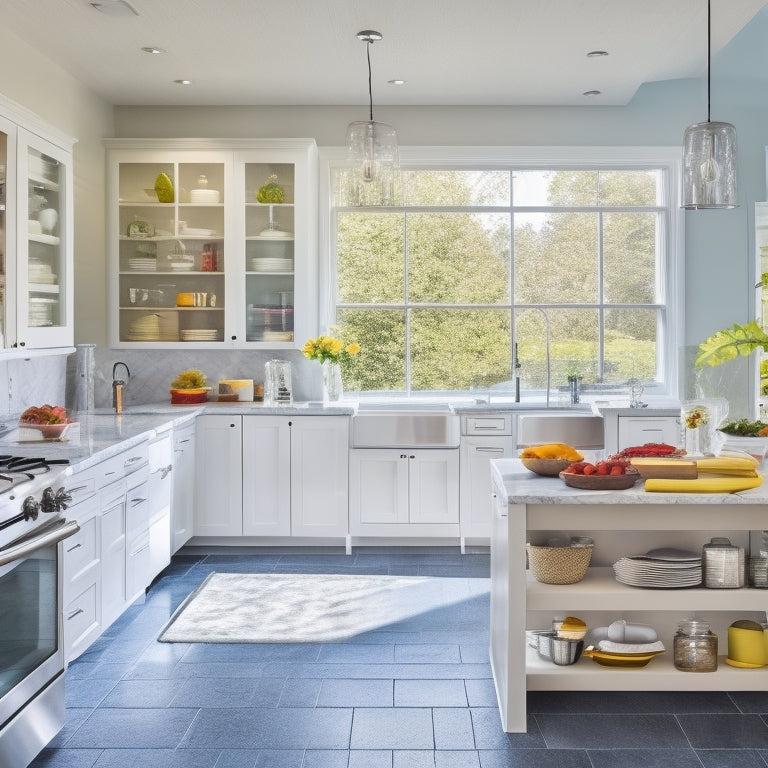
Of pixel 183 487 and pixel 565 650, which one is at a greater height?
pixel 183 487

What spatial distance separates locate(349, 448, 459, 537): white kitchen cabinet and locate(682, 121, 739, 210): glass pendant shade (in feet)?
8.65

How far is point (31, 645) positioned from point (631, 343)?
4.70 metres

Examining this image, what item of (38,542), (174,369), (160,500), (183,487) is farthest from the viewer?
(174,369)

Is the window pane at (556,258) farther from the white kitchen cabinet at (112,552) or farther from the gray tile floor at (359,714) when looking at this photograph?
the white kitchen cabinet at (112,552)

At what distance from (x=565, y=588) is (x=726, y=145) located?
174cm

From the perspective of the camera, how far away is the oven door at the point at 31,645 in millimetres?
2584

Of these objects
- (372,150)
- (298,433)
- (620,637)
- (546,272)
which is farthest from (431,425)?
(620,637)

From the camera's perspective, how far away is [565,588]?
3.16 meters

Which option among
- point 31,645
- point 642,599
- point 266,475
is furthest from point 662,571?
point 266,475

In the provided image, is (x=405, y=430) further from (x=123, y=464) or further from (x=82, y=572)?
(x=82, y=572)

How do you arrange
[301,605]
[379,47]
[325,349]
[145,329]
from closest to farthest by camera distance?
[301,605] < [379,47] < [325,349] < [145,329]

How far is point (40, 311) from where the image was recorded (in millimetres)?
4414

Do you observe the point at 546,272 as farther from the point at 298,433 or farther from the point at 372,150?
the point at 372,150

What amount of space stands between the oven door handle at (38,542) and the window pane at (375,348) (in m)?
3.46
